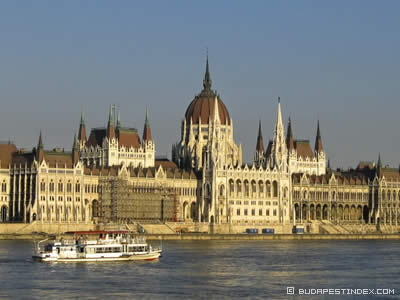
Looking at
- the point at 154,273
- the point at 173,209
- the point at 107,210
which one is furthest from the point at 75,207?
the point at 154,273

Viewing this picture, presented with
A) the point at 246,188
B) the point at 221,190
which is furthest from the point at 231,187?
the point at 246,188

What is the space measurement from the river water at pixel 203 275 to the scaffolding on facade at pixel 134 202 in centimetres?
4856

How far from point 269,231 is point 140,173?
22.4 m

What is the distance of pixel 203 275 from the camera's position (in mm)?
97250

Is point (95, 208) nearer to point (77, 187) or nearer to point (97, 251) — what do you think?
point (77, 187)

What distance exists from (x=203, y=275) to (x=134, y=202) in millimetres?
86733

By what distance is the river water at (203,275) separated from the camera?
8362 cm

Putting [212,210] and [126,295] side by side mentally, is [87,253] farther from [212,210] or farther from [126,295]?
[212,210]

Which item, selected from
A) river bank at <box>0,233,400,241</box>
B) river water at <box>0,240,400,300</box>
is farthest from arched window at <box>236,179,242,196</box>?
river water at <box>0,240,400,300</box>

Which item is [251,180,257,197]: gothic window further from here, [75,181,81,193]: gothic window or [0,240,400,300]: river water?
[0,240,400,300]: river water

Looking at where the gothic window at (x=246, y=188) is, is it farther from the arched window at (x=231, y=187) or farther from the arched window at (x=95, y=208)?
the arched window at (x=95, y=208)

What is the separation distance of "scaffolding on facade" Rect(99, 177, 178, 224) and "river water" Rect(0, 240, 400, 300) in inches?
1912

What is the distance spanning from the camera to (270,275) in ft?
322

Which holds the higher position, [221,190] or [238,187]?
[238,187]
